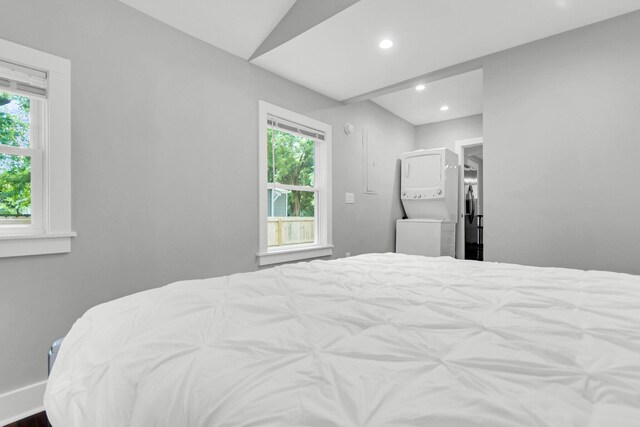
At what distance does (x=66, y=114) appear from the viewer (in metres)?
1.78

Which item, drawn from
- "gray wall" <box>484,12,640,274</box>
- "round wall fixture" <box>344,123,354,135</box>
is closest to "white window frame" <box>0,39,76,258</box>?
"round wall fixture" <box>344,123,354,135</box>

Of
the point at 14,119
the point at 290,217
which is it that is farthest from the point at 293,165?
the point at 14,119

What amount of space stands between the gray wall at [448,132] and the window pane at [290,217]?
259 cm

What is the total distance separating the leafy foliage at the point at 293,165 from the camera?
307 cm

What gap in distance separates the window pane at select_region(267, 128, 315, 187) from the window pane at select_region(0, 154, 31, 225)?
68.4 inches

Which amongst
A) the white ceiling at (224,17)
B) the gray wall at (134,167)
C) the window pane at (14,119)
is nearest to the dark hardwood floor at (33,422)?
the gray wall at (134,167)

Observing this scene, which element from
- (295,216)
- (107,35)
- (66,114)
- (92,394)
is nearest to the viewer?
(92,394)

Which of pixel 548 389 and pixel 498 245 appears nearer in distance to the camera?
pixel 548 389

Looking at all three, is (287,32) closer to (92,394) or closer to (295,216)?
(295,216)

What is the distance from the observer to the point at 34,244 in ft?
5.49

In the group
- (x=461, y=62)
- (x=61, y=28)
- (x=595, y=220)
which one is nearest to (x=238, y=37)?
(x=61, y=28)

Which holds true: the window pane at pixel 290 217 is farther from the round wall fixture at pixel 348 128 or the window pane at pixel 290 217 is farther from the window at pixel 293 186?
the round wall fixture at pixel 348 128

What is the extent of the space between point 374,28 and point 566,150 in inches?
71.2

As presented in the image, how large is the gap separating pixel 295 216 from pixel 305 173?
51cm
